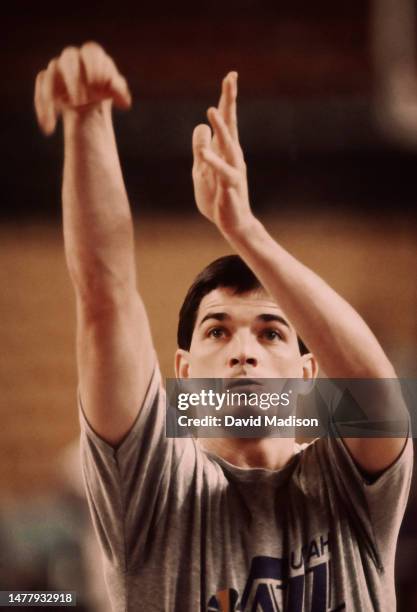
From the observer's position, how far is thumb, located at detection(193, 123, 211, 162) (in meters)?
0.81

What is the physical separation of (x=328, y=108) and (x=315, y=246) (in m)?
0.16

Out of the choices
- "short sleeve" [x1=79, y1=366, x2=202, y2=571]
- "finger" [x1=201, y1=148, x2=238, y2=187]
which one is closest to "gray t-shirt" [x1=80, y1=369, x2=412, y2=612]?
"short sleeve" [x1=79, y1=366, x2=202, y2=571]

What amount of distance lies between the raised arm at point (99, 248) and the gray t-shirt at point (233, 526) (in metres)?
0.03

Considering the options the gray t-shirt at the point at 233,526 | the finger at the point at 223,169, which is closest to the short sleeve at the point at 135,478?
the gray t-shirt at the point at 233,526

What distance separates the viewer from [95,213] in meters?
0.76

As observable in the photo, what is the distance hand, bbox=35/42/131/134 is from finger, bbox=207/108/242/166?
0.10 meters

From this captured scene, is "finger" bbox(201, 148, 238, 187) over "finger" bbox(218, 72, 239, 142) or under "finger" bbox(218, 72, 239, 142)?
under

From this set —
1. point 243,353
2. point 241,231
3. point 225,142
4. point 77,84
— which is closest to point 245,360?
point 243,353

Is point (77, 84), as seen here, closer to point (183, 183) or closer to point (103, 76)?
point (103, 76)

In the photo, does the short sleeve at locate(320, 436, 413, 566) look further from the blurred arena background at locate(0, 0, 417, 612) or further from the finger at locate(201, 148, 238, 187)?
the finger at locate(201, 148, 238, 187)

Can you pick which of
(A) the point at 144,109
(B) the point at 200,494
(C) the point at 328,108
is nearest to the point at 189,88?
(A) the point at 144,109

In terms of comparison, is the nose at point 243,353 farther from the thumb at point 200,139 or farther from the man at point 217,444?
the thumb at point 200,139

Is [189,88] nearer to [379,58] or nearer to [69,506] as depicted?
[379,58]

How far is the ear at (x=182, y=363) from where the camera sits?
791mm
